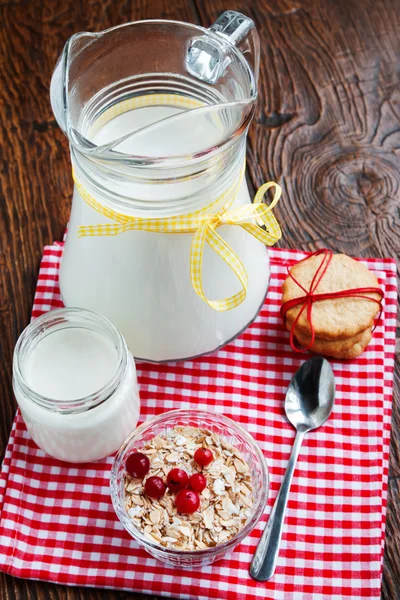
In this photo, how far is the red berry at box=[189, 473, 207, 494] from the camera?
978mm

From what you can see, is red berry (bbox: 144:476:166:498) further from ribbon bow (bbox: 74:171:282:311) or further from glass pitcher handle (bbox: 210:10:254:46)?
glass pitcher handle (bbox: 210:10:254:46)

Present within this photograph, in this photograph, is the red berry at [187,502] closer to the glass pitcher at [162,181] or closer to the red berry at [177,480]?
the red berry at [177,480]

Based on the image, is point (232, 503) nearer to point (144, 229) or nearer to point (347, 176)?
point (144, 229)

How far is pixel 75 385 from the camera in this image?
1011 millimetres

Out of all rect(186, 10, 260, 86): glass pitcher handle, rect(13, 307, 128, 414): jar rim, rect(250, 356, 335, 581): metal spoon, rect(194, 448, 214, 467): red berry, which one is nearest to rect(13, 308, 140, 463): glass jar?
rect(13, 307, 128, 414): jar rim

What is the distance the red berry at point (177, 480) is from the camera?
0.98m

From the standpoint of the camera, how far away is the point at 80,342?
1051 millimetres

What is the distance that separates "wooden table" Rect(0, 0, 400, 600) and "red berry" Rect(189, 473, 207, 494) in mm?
282

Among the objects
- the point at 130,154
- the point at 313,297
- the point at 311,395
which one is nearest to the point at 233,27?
the point at 130,154

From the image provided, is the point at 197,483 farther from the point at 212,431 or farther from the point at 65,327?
the point at 65,327

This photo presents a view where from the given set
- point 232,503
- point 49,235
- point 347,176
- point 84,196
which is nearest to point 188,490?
point 232,503

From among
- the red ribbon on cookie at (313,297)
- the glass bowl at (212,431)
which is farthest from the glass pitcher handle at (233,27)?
the glass bowl at (212,431)

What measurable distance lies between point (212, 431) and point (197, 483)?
10 cm

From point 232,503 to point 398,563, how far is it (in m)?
0.23
